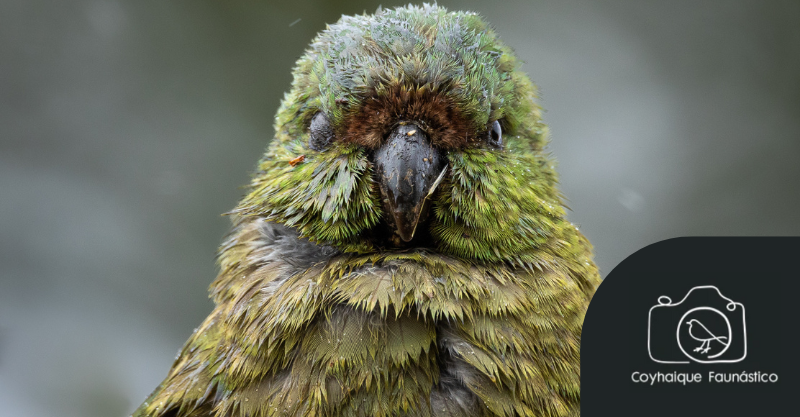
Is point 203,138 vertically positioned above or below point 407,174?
above

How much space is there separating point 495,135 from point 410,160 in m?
0.44

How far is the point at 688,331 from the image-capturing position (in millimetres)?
1851

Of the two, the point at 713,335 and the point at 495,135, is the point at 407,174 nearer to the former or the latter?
the point at 495,135

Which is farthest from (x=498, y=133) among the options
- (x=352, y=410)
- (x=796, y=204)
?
(x=796, y=204)

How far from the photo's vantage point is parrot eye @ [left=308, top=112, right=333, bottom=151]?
7.43 ft

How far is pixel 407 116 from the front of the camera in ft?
7.05

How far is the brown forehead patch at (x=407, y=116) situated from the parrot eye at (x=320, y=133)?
14 centimetres

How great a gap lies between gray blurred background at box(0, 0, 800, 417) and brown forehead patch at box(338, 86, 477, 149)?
2.17 metres

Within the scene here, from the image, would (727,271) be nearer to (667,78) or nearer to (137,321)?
(667,78)

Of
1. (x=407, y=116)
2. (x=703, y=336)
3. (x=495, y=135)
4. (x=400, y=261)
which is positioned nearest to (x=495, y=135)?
(x=495, y=135)

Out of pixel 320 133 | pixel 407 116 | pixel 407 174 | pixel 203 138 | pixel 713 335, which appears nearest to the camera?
pixel 713 335

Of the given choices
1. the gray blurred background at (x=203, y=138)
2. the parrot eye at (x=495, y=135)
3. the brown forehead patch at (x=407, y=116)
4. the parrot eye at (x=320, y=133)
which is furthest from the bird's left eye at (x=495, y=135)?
the gray blurred background at (x=203, y=138)

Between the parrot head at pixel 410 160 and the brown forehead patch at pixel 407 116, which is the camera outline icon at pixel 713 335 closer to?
the parrot head at pixel 410 160

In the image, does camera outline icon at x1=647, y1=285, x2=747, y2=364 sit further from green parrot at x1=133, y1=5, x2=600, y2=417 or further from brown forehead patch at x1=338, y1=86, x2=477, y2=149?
brown forehead patch at x1=338, y1=86, x2=477, y2=149
